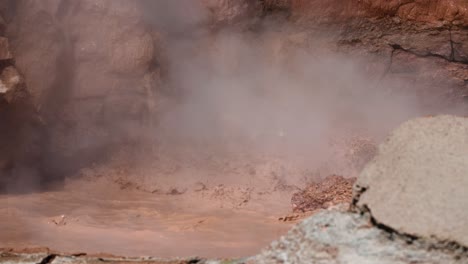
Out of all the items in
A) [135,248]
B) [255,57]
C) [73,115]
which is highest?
[255,57]

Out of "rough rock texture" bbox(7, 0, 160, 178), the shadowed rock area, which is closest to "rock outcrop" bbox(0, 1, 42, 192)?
the shadowed rock area

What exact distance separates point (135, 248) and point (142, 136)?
244 cm

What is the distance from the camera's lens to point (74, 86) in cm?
565

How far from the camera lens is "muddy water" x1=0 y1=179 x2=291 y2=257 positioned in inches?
139

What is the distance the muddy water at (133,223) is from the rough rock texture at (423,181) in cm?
83

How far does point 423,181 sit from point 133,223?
2.20 meters

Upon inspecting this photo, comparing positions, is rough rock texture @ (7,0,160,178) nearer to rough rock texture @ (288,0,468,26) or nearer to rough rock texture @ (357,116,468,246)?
rough rock texture @ (288,0,468,26)

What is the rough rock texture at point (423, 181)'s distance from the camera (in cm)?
265

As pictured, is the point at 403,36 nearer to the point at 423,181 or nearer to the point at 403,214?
the point at 423,181

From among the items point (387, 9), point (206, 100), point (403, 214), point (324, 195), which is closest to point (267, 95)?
point (206, 100)

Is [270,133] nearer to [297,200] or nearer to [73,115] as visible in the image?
[297,200]

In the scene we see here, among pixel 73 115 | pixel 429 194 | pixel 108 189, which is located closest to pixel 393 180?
pixel 429 194

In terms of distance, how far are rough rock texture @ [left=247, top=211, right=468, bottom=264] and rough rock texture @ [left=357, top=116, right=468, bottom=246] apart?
7cm

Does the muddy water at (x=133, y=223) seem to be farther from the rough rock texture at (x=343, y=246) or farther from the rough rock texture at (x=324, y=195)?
the rough rock texture at (x=343, y=246)
